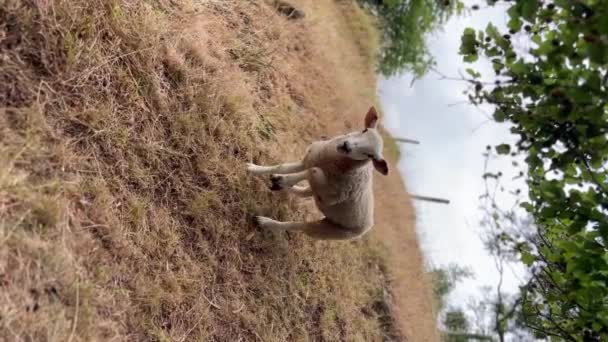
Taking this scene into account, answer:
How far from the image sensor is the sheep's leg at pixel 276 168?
15.5ft

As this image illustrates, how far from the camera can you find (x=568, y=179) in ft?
9.62

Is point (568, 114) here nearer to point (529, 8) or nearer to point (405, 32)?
point (529, 8)

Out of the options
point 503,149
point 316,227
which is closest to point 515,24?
point 503,149

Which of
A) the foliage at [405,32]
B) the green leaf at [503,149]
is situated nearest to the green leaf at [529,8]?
the green leaf at [503,149]

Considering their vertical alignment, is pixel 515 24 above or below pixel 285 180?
above

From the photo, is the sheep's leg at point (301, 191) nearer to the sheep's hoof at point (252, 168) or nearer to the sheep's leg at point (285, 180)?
the sheep's leg at point (285, 180)

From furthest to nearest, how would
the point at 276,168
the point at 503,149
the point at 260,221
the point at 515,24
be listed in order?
1. the point at 260,221
2. the point at 276,168
3. the point at 503,149
4. the point at 515,24

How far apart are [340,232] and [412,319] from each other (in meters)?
3.86

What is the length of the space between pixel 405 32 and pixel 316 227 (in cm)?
→ 981

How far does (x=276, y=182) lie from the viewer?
199 inches

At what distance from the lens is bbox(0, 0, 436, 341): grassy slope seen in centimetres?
292

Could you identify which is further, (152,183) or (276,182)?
(276,182)

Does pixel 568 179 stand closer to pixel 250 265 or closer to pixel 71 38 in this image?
pixel 250 265

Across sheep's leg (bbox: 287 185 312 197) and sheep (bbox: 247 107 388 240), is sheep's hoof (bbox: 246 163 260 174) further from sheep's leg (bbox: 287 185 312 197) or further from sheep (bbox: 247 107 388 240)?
sheep's leg (bbox: 287 185 312 197)
